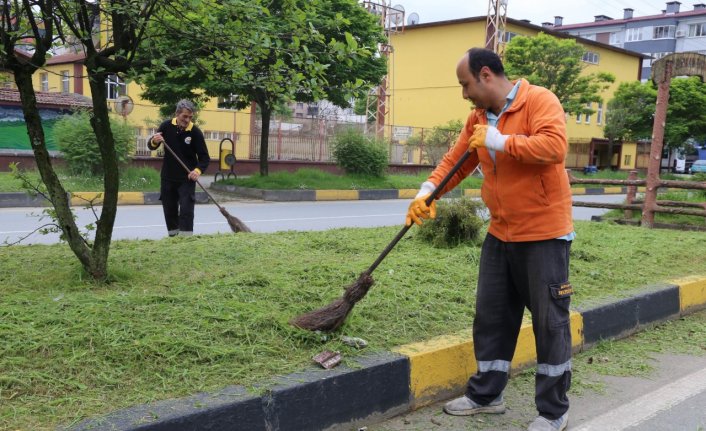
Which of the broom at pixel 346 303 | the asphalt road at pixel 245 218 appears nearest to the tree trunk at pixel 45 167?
the broom at pixel 346 303

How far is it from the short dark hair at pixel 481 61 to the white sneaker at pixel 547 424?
1657mm

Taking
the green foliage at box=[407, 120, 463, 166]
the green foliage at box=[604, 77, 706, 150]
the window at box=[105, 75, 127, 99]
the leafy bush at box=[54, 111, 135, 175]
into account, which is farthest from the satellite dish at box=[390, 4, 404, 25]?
the leafy bush at box=[54, 111, 135, 175]

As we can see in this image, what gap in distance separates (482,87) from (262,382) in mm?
1684

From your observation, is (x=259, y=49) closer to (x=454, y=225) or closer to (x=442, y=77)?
(x=454, y=225)

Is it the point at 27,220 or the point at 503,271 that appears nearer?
the point at 503,271

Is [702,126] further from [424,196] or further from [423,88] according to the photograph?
[424,196]

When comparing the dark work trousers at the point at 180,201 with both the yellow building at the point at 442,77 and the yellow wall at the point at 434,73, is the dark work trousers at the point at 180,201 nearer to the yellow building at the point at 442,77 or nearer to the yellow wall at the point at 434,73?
the yellow building at the point at 442,77

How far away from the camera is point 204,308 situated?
3453 millimetres

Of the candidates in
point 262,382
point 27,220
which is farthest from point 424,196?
point 27,220

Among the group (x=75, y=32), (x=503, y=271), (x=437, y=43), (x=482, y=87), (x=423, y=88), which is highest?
(x=437, y=43)

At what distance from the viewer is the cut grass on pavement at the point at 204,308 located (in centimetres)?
262

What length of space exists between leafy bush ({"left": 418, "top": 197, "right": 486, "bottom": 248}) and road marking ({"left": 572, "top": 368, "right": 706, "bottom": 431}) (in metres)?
2.35

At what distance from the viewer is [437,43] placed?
118ft

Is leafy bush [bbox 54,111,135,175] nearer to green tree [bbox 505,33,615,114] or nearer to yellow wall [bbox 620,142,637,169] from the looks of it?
green tree [bbox 505,33,615,114]
